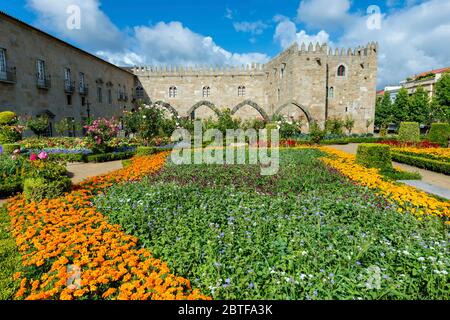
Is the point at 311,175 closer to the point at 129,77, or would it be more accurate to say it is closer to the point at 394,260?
the point at 394,260

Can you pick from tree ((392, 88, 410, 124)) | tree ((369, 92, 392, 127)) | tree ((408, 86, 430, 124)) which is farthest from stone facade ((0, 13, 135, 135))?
tree ((369, 92, 392, 127))

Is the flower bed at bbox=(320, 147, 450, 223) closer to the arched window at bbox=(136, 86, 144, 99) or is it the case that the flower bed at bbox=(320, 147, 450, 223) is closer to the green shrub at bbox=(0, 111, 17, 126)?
the green shrub at bbox=(0, 111, 17, 126)

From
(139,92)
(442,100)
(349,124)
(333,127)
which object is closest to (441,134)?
(333,127)

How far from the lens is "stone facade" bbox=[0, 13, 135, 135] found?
14.4m

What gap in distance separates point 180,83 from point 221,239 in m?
28.9

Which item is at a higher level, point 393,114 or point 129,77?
point 129,77

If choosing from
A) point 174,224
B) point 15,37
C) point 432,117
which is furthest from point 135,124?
point 432,117

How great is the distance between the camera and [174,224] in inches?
140

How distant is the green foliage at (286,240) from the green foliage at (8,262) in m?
1.17

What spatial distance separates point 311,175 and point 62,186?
17.3 ft

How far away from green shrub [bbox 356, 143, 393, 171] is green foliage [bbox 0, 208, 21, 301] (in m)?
8.28

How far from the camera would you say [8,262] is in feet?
10.4

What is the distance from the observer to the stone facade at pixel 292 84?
22672 mm

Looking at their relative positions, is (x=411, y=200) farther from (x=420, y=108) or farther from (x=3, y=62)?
(x=420, y=108)
